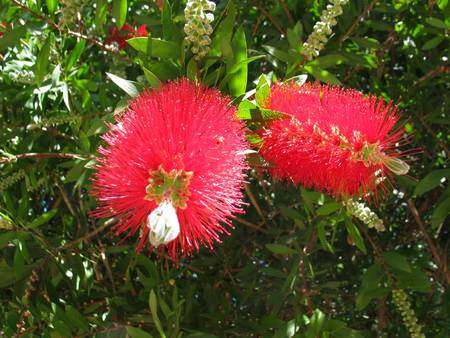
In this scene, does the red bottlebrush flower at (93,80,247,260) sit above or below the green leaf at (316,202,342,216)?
above

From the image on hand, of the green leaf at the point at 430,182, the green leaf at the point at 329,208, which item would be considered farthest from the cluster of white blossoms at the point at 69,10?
the green leaf at the point at 430,182

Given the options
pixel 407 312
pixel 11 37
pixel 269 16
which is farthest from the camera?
pixel 269 16

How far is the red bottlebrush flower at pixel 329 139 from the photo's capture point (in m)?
1.27

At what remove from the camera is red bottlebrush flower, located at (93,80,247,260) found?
1095mm

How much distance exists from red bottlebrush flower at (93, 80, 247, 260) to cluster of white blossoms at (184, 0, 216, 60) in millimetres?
151

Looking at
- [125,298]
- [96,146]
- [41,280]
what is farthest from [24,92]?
[125,298]

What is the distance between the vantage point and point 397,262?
2029 mm

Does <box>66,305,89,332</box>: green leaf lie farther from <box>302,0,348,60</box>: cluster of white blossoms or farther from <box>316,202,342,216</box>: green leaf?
<box>302,0,348,60</box>: cluster of white blossoms

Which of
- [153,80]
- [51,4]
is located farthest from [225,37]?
[51,4]

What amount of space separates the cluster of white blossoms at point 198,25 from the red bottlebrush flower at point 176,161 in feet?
0.50

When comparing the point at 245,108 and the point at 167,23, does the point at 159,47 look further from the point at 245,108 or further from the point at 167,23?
the point at 245,108

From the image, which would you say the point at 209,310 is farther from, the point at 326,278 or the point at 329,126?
the point at 329,126

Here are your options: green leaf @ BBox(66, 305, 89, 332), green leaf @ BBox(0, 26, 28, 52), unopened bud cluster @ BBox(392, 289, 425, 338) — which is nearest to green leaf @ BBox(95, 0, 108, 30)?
green leaf @ BBox(0, 26, 28, 52)

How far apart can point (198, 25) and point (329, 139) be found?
0.38 meters
